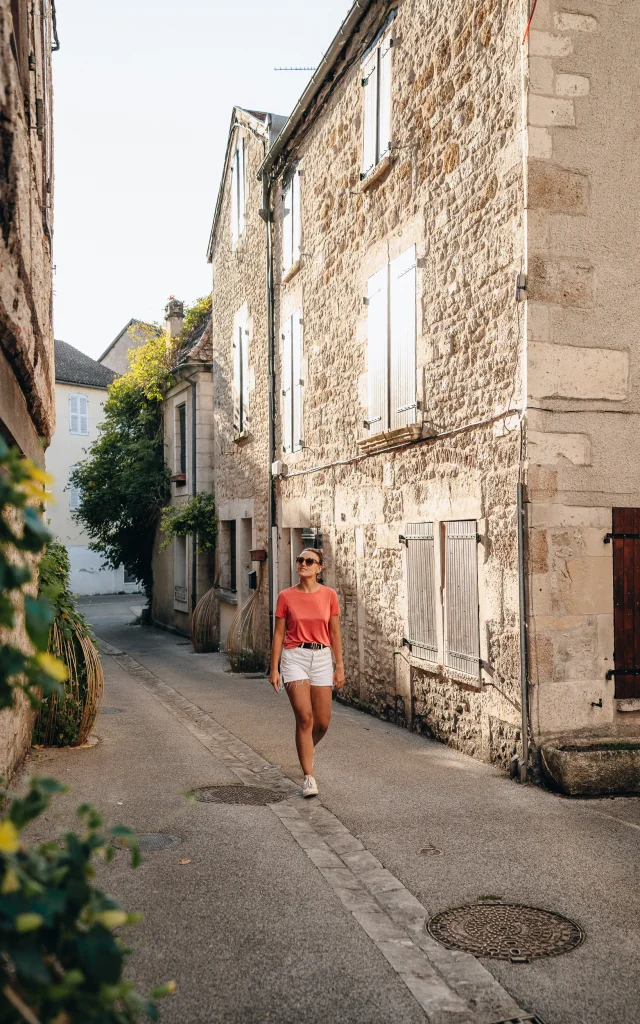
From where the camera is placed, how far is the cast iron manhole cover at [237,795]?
639cm

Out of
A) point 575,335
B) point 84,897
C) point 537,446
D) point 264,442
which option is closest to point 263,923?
point 84,897

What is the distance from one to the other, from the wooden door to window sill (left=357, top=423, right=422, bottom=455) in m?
2.34

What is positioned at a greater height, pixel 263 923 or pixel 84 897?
pixel 84 897

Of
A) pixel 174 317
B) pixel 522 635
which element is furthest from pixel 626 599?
pixel 174 317

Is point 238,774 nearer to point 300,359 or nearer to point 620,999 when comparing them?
point 620,999

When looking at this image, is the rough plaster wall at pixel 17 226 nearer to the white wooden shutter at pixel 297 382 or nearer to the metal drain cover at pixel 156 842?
the metal drain cover at pixel 156 842

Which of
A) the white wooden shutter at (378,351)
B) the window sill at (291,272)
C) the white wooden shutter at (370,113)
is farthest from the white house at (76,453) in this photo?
the white wooden shutter at (378,351)

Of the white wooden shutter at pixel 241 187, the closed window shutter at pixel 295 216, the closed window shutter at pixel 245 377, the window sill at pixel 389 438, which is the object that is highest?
the white wooden shutter at pixel 241 187

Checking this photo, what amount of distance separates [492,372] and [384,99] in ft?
13.5

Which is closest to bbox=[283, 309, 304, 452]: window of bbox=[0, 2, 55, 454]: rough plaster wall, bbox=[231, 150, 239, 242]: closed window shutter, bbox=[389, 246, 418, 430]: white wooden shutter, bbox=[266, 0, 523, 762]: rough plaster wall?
bbox=[266, 0, 523, 762]: rough plaster wall

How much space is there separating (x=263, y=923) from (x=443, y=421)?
5.27m

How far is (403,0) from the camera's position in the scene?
9578mm

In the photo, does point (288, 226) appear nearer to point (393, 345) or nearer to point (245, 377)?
point (245, 377)

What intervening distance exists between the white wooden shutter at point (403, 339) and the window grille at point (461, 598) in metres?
1.47
